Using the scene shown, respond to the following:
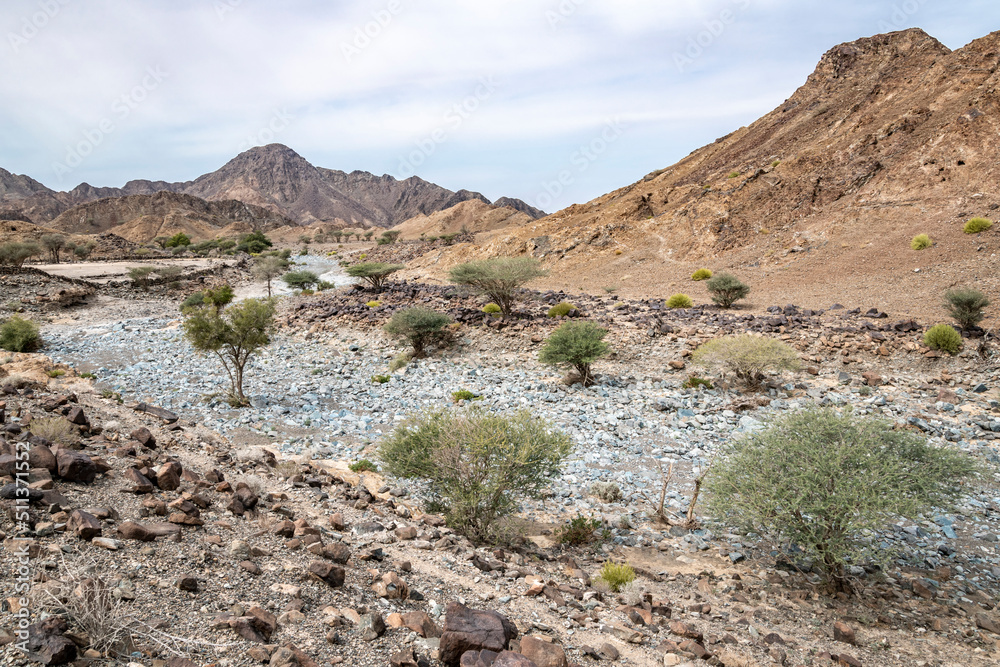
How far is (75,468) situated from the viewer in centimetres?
486

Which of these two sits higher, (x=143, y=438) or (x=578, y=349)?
(x=578, y=349)

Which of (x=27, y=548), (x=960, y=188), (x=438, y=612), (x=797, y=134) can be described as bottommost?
(x=438, y=612)

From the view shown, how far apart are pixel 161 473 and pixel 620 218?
3491cm

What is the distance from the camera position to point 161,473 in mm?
5383

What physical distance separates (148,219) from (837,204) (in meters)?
112

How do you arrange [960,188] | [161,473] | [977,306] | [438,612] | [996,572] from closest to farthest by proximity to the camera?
[438,612] < [161,473] < [996,572] < [977,306] < [960,188]

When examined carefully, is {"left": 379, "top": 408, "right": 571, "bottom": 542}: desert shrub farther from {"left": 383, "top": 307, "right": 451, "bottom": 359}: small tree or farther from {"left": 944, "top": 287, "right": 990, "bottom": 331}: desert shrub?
{"left": 944, "top": 287, "right": 990, "bottom": 331}: desert shrub

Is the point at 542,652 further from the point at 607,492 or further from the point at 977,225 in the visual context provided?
the point at 977,225

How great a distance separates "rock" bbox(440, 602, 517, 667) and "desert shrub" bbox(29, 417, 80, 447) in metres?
5.43

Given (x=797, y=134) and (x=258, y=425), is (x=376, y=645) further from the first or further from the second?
(x=797, y=134)

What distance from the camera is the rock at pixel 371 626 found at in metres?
3.57

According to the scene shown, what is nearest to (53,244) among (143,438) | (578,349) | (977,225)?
(143,438)

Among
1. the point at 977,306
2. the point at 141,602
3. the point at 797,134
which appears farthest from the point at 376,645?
the point at 797,134

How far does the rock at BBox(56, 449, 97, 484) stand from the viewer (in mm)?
4828
